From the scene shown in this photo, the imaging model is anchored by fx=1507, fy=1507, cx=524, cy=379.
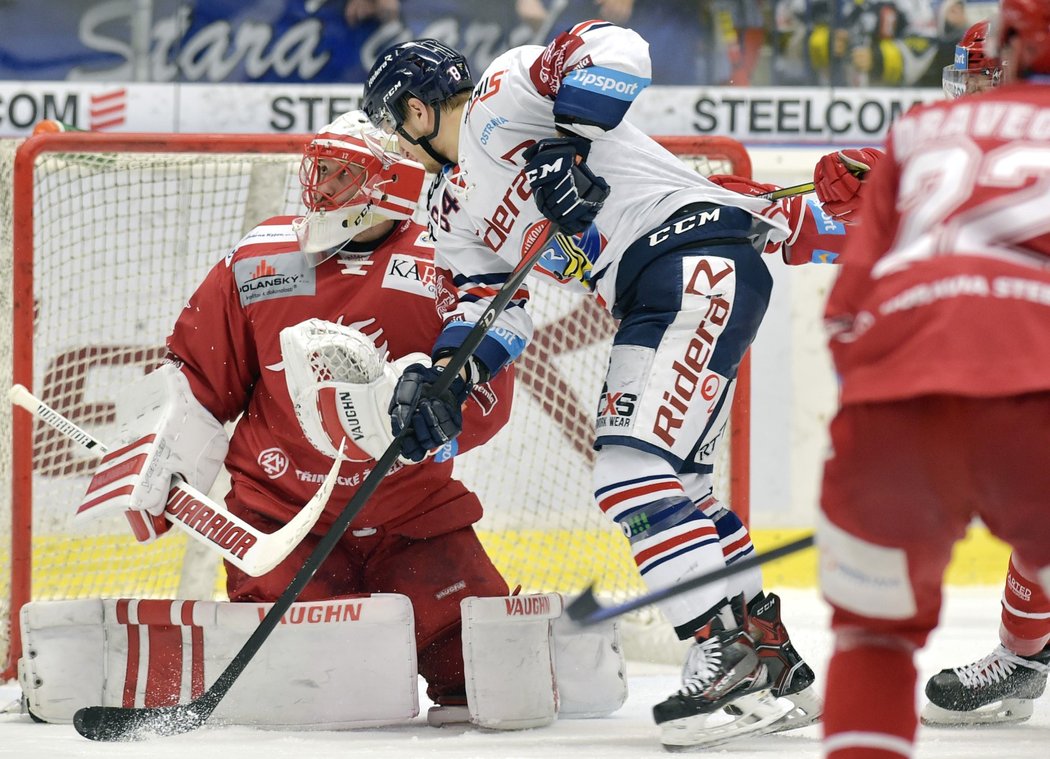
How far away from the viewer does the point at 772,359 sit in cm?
426

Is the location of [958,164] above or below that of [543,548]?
above

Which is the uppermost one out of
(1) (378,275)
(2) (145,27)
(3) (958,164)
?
(2) (145,27)

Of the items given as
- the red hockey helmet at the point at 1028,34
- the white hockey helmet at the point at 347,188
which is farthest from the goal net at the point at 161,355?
the red hockey helmet at the point at 1028,34

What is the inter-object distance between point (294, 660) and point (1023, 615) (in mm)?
1244

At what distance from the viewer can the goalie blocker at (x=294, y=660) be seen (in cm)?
252

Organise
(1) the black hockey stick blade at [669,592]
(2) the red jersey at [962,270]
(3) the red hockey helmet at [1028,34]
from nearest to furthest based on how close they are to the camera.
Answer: (2) the red jersey at [962,270], (3) the red hockey helmet at [1028,34], (1) the black hockey stick blade at [669,592]

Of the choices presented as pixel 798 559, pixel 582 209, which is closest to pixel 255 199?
pixel 582 209

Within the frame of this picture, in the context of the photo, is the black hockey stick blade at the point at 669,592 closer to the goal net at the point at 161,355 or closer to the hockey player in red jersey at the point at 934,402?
the hockey player in red jersey at the point at 934,402

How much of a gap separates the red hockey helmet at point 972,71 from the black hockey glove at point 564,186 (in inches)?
25.8

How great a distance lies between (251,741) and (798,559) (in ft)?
7.21

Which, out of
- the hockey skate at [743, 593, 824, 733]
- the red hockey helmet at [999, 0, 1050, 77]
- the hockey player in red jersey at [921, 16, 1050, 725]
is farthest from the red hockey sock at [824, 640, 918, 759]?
the hockey player in red jersey at [921, 16, 1050, 725]

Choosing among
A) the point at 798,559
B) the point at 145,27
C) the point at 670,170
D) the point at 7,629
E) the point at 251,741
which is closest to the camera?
the point at 251,741

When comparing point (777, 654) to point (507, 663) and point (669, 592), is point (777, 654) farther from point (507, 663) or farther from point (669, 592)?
point (669, 592)

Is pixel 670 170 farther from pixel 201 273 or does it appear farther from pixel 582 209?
pixel 201 273
